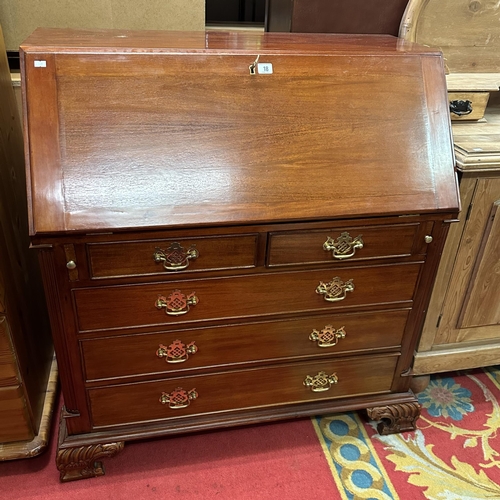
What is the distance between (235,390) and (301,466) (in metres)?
0.34

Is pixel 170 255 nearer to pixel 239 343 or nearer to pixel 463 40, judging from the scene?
pixel 239 343

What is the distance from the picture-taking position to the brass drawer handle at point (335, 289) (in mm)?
1332

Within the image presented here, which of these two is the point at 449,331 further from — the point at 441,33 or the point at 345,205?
the point at 441,33

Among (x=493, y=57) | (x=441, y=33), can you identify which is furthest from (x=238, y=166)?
(x=493, y=57)

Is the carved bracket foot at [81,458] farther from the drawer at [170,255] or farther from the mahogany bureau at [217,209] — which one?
the drawer at [170,255]

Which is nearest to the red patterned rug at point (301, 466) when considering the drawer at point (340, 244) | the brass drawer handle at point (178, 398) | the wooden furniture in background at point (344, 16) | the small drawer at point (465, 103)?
the brass drawer handle at point (178, 398)

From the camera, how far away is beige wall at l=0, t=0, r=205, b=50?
1.64 meters

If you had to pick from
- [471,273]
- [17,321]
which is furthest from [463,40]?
[17,321]

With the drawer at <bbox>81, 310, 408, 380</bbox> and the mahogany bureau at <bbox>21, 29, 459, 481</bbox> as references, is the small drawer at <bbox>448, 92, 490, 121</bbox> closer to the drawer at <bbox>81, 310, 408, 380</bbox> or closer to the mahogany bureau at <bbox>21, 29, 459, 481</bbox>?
the mahogany bureau at <bbox>21, 29, 459, 481</bbox>

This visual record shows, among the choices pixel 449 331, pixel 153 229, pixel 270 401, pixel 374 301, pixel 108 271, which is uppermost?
pixel 153 229

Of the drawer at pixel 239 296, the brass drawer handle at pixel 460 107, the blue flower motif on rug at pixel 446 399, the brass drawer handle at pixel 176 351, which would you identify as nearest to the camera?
the drawer at pixel 239 296

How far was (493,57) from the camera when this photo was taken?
1.72 metres

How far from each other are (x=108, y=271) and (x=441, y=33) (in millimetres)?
1345

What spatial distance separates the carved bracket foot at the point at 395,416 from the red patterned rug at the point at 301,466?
0.09ft
